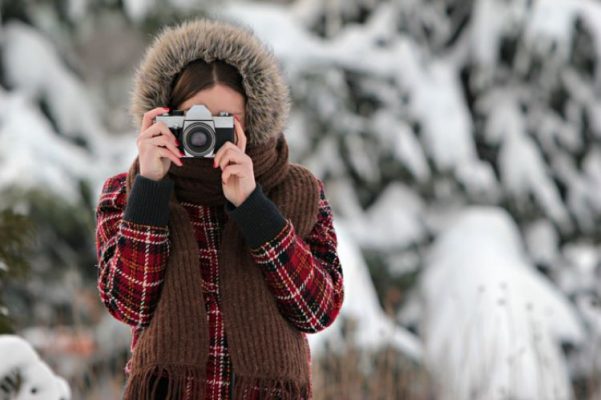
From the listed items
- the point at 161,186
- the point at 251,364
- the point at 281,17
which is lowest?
the point at 251,364

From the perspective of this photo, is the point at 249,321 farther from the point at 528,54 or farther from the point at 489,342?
the point at 528,54

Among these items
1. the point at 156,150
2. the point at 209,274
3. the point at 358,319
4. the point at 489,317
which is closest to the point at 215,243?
the point at 209,274

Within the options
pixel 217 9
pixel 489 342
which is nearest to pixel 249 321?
pixel 489 342

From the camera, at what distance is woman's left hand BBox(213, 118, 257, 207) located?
1.05m

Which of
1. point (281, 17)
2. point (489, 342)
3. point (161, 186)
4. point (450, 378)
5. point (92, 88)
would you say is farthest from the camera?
point (281, 17)

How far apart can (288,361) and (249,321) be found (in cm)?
8

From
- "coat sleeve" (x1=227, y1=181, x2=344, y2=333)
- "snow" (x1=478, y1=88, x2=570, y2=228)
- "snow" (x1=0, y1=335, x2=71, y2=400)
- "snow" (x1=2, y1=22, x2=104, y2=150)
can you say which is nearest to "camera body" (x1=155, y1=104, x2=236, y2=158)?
"coat sleeve" (x1=227, y1=181, x2=344, y2=333)

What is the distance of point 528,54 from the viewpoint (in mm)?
3785

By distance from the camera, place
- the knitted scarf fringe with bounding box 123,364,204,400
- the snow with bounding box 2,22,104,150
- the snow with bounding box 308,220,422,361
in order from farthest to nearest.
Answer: the snow with bounding box 2,22,104,150 → the snow with bounding box 308,220,422,361 → the knitted scarf fringe with bounding box 123,364,204,400

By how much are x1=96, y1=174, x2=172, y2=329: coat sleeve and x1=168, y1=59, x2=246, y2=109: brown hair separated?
0.15 metres

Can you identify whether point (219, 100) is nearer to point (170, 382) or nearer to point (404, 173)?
point (170, 382)

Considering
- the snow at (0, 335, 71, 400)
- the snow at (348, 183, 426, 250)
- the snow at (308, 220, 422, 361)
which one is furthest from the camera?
the snow at (348, 183, 426, 250)

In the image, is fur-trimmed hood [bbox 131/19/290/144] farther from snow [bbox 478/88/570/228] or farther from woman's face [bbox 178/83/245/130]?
snow [bbox 478/88/570/228]

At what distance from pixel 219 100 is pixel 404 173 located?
255cm
